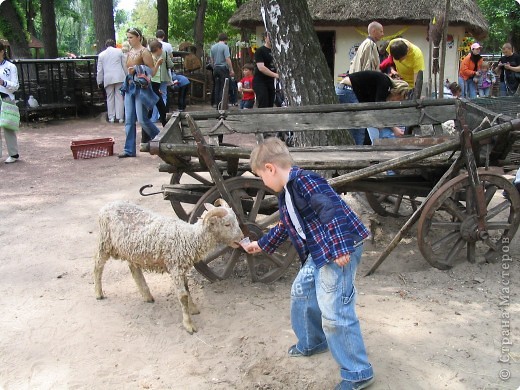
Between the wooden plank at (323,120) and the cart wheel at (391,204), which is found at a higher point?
the wooden plank at (323,120)

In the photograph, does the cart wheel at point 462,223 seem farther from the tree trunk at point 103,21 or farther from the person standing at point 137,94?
the tree trunk at point 103,21

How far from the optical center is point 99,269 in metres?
4.45

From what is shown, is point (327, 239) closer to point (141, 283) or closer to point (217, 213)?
point (217, 213)

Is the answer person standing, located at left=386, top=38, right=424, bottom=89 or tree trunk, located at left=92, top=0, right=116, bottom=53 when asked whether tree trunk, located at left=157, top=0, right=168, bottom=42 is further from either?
person standing, located at left=386, top=38, right=424, bottom=89

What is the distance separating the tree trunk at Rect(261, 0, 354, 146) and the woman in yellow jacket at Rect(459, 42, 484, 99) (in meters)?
8.56

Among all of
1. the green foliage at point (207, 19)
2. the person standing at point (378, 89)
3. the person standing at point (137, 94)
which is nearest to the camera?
the person standing at point (378, 89)

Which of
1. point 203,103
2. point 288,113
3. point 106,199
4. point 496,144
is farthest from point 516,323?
point 203,103

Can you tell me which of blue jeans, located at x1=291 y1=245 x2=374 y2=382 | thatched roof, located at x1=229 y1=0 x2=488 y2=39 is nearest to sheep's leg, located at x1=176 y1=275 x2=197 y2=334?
blue jeans, located at x1=291 y1=245 x2=374 y2=382

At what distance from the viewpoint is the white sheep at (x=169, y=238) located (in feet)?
12.9

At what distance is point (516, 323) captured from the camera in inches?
155

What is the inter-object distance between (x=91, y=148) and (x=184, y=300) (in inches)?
254

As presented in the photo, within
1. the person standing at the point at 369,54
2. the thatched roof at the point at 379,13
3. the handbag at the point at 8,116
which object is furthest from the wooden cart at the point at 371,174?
the thatched roof at the point at 379,13

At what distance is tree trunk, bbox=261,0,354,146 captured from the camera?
6.54 meters

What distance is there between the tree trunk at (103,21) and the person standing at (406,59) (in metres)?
10.2
